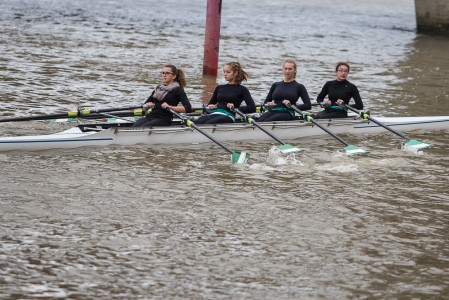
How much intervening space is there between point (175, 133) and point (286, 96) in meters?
2.07

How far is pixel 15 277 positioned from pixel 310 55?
62.3 ft

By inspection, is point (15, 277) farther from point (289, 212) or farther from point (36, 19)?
point (36, 19)

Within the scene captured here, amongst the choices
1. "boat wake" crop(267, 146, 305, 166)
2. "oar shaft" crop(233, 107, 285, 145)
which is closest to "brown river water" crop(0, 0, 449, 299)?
"boat wake" crop(267, 146, 305, 166)

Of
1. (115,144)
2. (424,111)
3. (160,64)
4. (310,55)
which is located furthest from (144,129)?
(310,55)

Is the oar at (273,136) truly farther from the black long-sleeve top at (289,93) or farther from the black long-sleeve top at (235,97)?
the black long-sleeve top at (289,93)

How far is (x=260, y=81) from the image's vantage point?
20.7 meters

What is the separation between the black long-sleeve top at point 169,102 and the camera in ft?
44.1

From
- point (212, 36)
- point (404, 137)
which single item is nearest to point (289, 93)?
point (404, 137)

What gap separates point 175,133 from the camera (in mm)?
13492

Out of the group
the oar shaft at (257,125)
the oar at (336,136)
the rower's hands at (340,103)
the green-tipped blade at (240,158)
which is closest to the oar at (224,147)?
the green-tipped blade at (240,158)

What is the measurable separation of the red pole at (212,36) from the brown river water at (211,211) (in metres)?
0.61

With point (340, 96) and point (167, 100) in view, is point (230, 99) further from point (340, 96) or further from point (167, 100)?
point (340, 96)

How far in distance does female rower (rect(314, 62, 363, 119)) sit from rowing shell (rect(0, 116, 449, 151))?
20 centimetres

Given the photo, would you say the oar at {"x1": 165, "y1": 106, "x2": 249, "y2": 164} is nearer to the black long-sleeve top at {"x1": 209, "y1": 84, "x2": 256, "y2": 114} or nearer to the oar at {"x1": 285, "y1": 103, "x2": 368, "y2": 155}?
the black long-sleeve top at {"x1": 209, "y1": 84, "x2": 256, "y2": 114}
